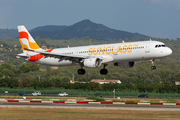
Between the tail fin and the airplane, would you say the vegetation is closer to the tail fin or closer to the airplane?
the tail fin

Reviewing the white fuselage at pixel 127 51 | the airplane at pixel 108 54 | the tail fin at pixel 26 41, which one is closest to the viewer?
the white fuselage at pixel 127 51

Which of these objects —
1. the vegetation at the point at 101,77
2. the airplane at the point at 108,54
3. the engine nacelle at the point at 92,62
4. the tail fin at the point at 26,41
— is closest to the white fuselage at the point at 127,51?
the airplane at the point at 108,54

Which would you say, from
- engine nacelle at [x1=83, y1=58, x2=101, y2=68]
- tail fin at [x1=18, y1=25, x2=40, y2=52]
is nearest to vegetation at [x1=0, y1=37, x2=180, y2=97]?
tail fin at [x1=18, y1=25, x2=40, y2=52]

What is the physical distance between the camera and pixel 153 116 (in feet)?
119

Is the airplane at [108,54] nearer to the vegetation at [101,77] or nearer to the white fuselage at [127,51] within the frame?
the white fuselage at [127,51]

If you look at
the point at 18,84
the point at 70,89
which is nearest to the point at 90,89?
the point at 70,89

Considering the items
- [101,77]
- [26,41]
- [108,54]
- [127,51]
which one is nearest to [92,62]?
[108,54]

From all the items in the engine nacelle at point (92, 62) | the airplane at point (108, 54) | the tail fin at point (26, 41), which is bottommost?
the engine nacelle at point (92, 62)

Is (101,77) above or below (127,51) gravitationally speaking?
above

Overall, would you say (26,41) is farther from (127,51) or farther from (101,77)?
(101,77)

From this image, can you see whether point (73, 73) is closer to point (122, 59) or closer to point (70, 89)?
point (70, 89)

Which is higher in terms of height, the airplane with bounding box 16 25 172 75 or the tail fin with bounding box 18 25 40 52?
the tail fin with bounding box 18 25 40 52

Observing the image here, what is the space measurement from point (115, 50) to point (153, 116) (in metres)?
17.7

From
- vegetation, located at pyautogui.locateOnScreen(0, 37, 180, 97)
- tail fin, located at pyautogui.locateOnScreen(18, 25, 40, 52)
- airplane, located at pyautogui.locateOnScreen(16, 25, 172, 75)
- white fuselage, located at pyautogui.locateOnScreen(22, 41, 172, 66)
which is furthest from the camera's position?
vegetation, located at pyautogui.locateOnScreen(0, 37, 180, 97)
